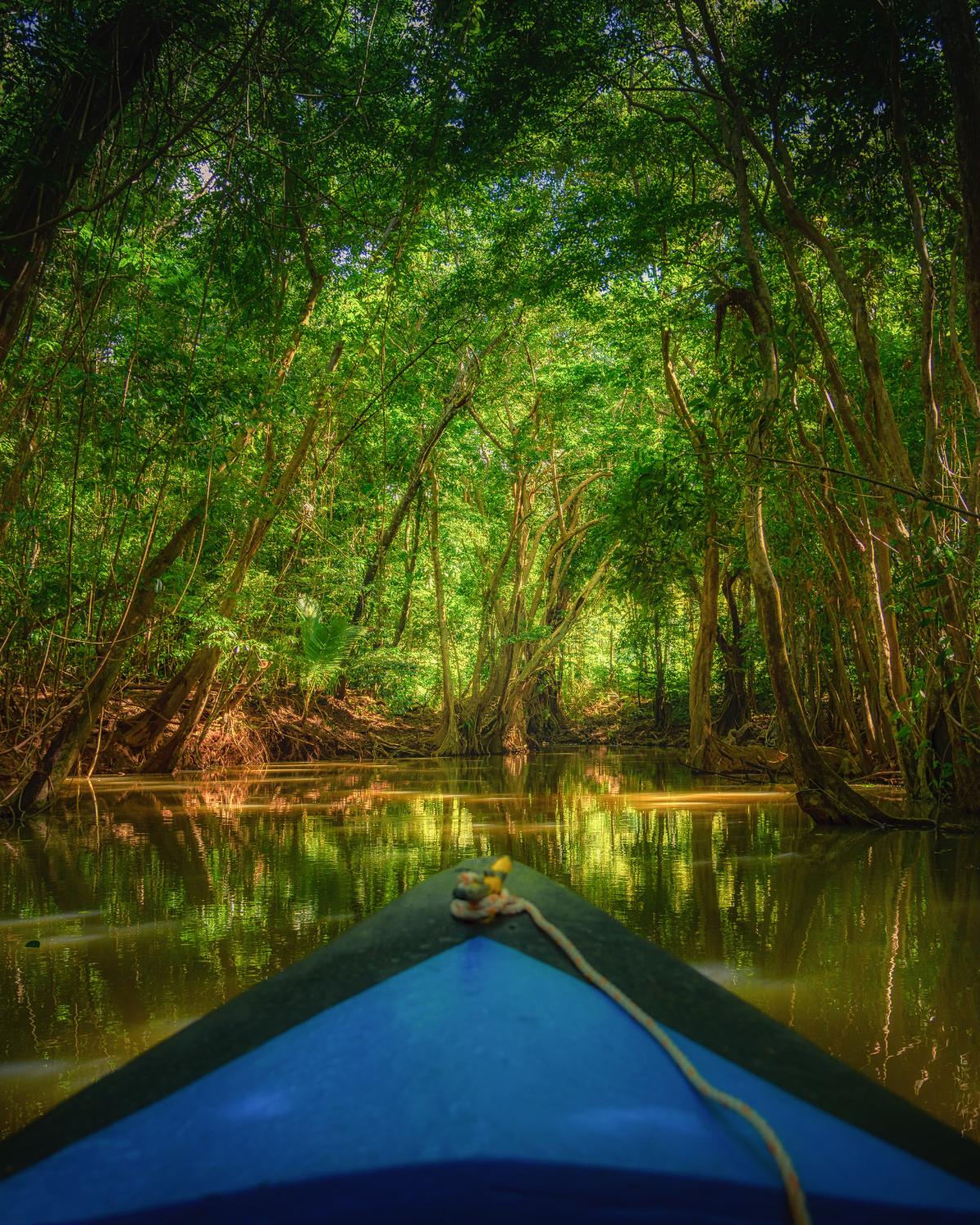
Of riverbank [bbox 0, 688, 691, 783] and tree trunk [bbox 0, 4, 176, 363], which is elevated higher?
tree trunk [bbox 0, 4, 176, 363]

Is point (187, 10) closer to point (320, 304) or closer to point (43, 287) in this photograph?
point (43, 287)

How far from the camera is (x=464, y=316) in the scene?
1173 centimetres

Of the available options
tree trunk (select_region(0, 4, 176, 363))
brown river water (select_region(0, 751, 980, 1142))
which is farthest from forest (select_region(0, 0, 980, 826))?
brown river water (select_region(0, 751, 980, 1142))

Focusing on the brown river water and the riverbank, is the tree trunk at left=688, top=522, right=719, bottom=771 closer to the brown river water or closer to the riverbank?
the riverbank

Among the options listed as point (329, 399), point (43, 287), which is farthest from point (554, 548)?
point (43, 287)

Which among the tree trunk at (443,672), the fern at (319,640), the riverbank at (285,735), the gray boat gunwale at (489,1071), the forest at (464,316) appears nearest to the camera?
the gray boat gunwale at (489,1071)

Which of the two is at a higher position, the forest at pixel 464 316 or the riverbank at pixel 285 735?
the forest at pixel 464 316

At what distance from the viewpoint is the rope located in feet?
3.53

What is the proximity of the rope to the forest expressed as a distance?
303 centimetres

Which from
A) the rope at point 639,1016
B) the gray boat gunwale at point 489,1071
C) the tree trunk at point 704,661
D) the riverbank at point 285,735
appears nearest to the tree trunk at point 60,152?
the riverbank at point 285,735

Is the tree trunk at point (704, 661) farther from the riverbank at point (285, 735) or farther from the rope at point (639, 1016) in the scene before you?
the rope at point (639, 1016)

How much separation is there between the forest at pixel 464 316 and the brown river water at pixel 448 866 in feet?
3.66

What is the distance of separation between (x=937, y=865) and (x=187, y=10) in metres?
6.16

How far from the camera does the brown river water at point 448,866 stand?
2.44m
